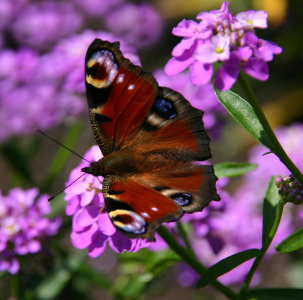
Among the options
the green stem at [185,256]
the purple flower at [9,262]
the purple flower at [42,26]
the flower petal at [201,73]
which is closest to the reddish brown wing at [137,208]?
the green stem at [185,256]

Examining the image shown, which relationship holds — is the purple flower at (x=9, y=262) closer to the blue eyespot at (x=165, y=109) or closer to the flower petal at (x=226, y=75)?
the blue eyespot at (x=165, y=109)

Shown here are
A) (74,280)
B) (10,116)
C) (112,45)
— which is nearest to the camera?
(112,45)

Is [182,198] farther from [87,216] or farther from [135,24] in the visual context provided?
[135,24]

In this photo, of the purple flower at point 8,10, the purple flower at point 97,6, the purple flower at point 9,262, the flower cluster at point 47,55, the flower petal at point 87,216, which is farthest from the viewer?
the purple flower at point 97,6

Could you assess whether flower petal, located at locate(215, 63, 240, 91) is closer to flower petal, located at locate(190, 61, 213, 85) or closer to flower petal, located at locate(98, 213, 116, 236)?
flower petal, located at locate(190, 61, 213, 85)

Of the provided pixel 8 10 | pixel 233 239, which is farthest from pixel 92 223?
pixel 8 10

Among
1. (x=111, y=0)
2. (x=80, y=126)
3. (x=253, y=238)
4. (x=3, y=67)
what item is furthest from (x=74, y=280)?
(x=111, y=0)

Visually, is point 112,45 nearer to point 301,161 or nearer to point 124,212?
point 124,212
